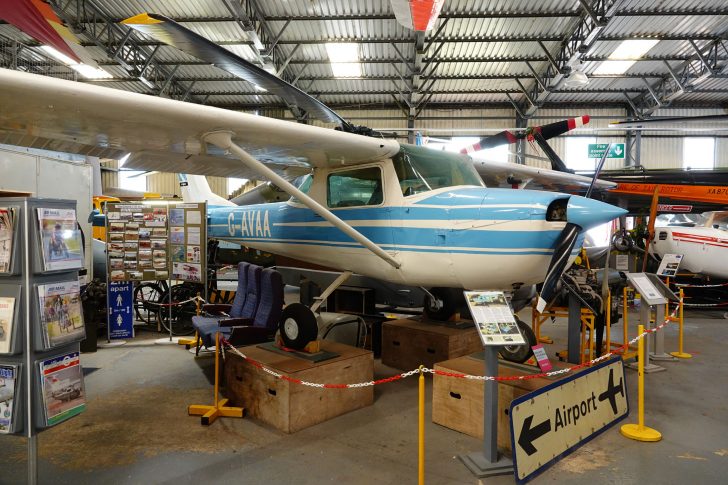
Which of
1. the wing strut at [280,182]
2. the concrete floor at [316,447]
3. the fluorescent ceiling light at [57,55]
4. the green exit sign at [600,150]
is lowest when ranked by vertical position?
the concrete floor at [316,447]

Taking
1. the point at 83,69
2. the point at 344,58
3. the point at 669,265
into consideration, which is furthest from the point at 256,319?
the point at 83,69

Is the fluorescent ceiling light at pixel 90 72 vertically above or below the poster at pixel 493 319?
above

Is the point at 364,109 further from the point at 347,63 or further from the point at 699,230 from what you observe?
the point at 699,230

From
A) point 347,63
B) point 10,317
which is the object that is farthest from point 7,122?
point 347,63

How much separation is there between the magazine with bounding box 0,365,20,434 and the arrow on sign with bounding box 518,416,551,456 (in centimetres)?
301

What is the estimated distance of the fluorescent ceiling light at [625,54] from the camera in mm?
12195

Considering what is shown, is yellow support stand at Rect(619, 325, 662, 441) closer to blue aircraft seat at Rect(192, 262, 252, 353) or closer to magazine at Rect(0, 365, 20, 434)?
blue aircraft seat at Rect(192, 262, 252, 353)

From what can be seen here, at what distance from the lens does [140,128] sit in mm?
3857

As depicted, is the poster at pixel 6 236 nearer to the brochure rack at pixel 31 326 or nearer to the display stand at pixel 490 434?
the brochure rack at pixel 31 326

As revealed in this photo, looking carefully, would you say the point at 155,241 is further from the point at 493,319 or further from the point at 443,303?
the point at 493,319

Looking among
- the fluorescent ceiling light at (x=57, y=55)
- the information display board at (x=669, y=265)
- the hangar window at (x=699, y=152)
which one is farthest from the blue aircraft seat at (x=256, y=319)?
the hangar window at (x=699, y=152)

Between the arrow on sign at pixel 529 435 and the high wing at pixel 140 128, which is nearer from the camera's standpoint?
the arrow on sign at pixel 529 435

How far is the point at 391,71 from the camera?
14570 mm

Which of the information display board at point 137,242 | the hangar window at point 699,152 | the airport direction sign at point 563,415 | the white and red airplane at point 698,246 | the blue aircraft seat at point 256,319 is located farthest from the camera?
the hangar window at point 699,152
